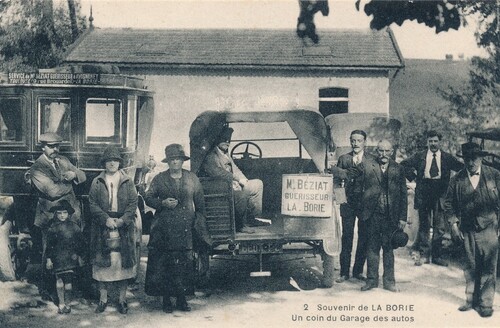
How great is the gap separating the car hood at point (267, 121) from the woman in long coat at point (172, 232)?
0.69 meters

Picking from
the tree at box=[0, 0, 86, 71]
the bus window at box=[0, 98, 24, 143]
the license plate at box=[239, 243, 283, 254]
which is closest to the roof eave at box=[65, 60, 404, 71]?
the tree at box=[0, 0, 86, 71]

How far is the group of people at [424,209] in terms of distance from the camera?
6.62m

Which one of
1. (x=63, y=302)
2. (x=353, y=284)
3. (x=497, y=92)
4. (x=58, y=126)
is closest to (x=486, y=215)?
(x=353, y=284)

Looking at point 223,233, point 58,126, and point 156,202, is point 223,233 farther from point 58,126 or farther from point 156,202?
point 58,126

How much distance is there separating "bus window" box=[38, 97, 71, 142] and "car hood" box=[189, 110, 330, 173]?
171 cm

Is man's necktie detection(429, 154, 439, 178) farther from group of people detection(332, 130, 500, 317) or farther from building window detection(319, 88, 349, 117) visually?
building window detection(319, 88, 349, 117)

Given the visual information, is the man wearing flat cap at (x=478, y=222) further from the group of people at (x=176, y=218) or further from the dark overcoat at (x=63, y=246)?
the dark overcoat at (x=63, y=246)

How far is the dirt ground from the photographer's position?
6414mm

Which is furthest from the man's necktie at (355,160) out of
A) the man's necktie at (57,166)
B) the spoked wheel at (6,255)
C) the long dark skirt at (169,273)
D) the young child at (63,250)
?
the spoked wheel at (6,255)

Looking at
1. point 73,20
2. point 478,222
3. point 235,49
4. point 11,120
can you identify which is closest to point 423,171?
point 478,222

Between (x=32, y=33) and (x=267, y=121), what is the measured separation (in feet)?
45.3

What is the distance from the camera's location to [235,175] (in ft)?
27.7

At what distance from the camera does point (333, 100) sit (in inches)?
793

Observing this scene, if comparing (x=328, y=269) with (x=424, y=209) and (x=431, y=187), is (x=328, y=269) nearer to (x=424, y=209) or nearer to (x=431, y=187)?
(x=424, y=209)
